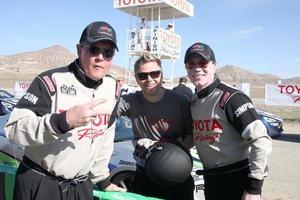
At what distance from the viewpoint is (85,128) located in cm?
263

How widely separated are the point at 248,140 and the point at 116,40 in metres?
1.19

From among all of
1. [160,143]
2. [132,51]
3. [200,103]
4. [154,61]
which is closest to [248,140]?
[200,103]

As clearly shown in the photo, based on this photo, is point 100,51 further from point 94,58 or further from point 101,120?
point 101,120

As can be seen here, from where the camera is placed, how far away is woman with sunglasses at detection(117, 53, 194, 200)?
11.4 feet

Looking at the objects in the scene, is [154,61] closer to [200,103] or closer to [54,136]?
[200,103]

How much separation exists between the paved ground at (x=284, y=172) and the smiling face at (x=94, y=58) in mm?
4200

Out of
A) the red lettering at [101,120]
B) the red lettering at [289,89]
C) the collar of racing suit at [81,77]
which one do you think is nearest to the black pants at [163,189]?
the red lettering at [101,120]

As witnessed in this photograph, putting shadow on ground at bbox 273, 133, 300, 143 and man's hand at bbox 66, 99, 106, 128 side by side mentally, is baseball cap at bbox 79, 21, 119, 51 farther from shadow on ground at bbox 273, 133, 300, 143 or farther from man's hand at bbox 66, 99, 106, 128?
shadow on ground at bbox 273, 133, 300, 143

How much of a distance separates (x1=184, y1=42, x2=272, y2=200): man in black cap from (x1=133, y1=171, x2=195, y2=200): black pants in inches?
8.7

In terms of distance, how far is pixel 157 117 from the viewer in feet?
11.4

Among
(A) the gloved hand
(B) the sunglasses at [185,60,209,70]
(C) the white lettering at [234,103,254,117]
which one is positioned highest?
(B) the sunglasses at [185,60,209,70]

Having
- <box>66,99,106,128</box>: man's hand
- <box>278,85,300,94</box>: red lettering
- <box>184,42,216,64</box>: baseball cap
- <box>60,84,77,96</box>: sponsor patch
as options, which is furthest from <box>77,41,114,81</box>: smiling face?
<box>278,85,300,94</box>: red lettering

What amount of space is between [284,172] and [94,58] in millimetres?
6038

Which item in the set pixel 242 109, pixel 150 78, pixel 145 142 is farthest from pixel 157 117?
pixel 242 109
